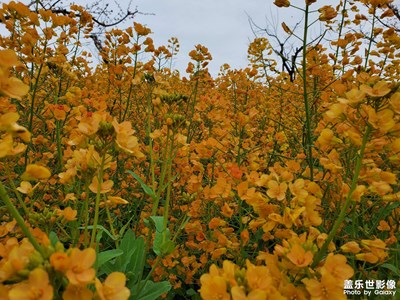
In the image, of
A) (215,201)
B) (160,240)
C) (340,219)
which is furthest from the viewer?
(215,201)

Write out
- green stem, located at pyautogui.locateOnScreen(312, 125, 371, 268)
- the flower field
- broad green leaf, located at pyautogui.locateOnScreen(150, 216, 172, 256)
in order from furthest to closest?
broad green leaf, located at pyautogui.locateOnScreen(150, 216, 172, 256) < green stem, located at pyautogui.locateOnScreen(312, 125, 371, 268) < the flower field

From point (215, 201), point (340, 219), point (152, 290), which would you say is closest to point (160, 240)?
point (152, 290)

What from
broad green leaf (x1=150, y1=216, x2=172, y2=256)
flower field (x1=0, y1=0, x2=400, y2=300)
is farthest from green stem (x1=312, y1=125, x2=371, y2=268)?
broad green leaf (x1=150, y1=216, x2=172, y2=256)

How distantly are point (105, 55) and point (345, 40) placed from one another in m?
1.85

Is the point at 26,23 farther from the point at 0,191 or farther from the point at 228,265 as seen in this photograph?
the point at 228,265

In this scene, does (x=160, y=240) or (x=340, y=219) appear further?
(x=160, y=240)

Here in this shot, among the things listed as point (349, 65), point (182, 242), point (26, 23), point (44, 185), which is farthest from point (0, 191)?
point (349, 65)

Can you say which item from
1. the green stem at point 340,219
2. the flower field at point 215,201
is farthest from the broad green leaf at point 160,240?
the green stem at point 340,219

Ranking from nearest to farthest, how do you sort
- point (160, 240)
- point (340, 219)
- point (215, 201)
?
point (340, 219)
point (160, 240)
point (215, 201)

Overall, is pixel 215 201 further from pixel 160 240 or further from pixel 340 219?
pixel 340 219

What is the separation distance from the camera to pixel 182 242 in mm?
2309

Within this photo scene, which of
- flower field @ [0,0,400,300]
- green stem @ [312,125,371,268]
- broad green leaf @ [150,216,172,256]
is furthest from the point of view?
broad green leaf @ [150,216,172,256]

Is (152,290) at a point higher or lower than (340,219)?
lower

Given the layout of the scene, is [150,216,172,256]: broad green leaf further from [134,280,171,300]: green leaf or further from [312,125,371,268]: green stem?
[312,125,371,268]: green stem
